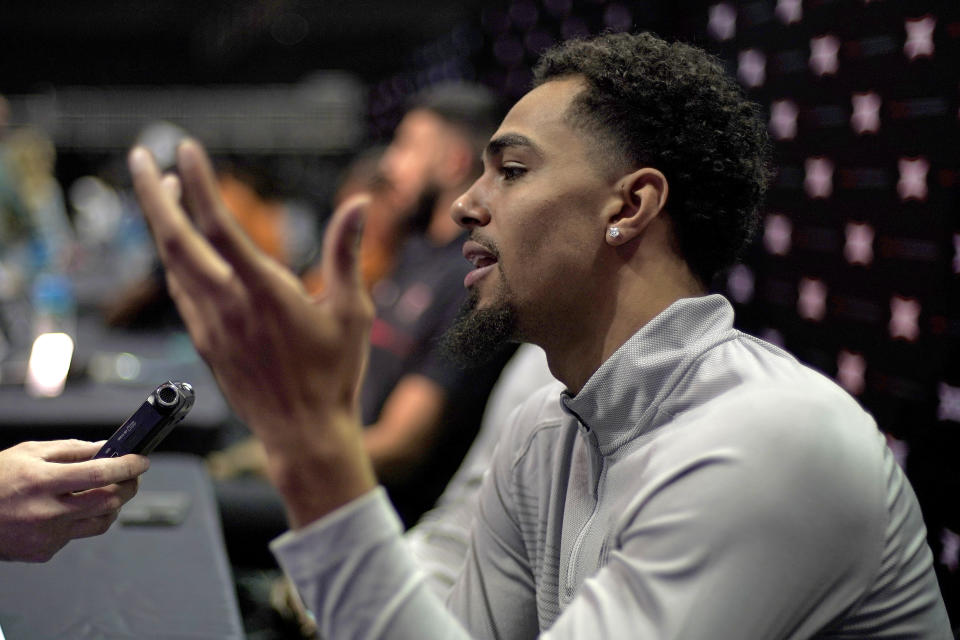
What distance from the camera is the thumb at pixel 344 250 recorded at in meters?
0.68

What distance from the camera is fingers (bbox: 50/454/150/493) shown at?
1.01 metres

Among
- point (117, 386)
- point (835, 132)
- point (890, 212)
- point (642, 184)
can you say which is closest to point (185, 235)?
point (642, 184)

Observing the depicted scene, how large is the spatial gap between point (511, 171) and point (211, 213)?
56 cm

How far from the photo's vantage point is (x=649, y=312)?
3.67ft

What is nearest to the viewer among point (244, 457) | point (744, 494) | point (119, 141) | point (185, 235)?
point (185, 235)

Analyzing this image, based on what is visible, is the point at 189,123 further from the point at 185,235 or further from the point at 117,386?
the point at 185,235

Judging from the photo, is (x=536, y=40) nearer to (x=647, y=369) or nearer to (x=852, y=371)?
(x=852, y=371)

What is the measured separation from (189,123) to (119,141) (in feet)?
2.82

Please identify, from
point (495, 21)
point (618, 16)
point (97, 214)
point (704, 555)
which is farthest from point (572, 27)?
point (97, 214)

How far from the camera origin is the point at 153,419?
100 centimetres

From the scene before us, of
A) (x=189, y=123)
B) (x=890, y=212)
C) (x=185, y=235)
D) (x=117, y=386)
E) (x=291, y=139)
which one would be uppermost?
(x=189, y=123)

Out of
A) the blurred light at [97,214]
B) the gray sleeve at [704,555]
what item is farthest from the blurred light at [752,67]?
the blurred light at [97,214]

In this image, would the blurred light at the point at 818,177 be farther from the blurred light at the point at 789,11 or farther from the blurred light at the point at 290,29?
the blurred light at the point at 290,29

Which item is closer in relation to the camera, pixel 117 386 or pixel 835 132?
pixel 835 132
